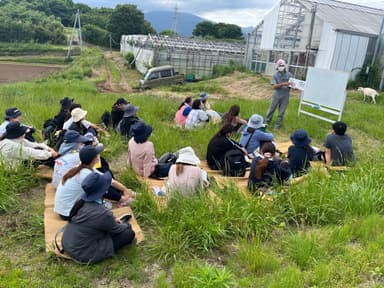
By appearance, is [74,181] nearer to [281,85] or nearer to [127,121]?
[127,121]

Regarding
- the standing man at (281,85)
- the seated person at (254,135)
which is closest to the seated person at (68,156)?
the seated person at (254,135)

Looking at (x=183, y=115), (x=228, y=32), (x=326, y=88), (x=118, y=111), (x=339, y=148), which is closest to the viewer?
(x=339, y=148)

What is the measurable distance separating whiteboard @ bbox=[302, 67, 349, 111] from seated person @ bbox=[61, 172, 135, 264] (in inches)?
264

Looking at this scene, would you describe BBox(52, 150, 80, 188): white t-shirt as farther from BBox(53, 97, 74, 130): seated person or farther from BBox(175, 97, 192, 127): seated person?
BBox(175, 97, 192, 127): seated person

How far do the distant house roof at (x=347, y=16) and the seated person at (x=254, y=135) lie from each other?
12.8 meters

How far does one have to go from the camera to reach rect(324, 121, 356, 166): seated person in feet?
16.8

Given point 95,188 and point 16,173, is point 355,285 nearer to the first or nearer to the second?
point 95,188

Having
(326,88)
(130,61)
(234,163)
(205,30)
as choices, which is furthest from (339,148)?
(205,30)

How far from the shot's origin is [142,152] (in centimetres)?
459

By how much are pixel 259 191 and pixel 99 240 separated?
6.37 ft

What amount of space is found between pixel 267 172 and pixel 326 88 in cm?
502

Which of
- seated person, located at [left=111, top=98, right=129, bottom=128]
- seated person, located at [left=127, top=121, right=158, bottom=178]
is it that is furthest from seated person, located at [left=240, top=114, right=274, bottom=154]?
seated person, located at [left=111, top=98, right=129, bottom=128]

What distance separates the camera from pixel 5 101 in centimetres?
874

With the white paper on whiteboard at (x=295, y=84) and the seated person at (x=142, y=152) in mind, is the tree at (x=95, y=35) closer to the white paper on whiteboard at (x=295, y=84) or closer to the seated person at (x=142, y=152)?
the white paper on whiteboard at (x=295, y=84)
